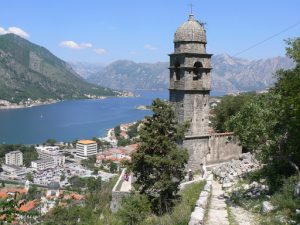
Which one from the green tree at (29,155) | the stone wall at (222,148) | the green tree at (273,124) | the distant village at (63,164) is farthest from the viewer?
the green tree at (29,155)

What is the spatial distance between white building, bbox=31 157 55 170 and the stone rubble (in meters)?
74.9

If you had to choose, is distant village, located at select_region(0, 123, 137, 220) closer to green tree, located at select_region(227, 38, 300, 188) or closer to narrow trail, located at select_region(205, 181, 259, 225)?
narrow trail, located at select_region(205, 181, 259, 225)

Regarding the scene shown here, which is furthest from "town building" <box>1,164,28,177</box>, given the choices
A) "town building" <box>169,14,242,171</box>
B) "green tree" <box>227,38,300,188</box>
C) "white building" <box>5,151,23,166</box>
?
"green tree" <box>227,38,300,188</box>

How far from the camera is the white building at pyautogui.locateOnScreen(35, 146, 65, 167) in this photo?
8806 centimetres

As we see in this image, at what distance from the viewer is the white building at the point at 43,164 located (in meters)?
86.1

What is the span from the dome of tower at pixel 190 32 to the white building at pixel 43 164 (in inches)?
2898

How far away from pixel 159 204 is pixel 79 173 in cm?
6845

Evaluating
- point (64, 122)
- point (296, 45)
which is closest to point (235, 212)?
point (296, 45)

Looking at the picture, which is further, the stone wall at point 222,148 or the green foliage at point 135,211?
the stone wall at point 222,148

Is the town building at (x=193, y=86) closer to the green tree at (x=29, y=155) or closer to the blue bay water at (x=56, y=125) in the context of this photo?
the green tree at (x=29, y=155)

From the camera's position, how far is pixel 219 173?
583 inches

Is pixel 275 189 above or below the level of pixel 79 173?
above

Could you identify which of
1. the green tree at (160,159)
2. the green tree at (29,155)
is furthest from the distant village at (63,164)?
the green tree at (160,159)

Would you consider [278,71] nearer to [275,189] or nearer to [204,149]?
[275,189]
